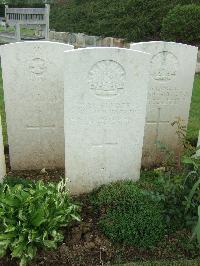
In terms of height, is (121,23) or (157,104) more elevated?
(121,23)

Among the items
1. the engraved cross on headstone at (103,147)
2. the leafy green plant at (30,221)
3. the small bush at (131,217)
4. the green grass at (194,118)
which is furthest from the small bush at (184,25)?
the leafy green plant at (30,221)

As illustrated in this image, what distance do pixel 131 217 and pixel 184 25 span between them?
765cm

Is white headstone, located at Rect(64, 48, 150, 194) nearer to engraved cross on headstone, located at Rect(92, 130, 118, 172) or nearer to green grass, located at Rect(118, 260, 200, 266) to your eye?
engraved cross on headstone, located at Rect(92, 130, 118, 172)

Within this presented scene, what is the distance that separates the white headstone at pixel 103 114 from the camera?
12.1ft

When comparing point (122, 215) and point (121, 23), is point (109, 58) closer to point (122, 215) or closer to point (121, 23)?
point (122, 215)

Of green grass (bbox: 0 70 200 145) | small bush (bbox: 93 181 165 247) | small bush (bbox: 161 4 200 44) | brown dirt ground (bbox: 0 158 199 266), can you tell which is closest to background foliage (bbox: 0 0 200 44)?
small bush (bbox: 161 4 200 44)

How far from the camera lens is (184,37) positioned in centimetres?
1023

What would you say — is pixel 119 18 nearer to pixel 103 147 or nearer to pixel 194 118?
pixel 194 118

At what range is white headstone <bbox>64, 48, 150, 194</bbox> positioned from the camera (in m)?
3.68

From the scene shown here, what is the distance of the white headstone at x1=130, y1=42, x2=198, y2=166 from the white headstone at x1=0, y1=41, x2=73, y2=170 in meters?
0.99

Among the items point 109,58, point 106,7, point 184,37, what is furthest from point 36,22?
point 109,58

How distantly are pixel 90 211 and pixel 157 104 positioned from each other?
171cm

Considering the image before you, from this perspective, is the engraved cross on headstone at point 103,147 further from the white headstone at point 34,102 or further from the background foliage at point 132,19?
the background foliage at point 132,19

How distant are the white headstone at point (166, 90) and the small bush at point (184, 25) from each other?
18.5ft
